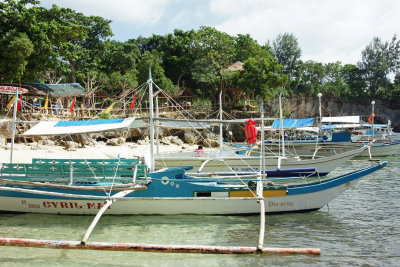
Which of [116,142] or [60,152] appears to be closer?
[60,152]

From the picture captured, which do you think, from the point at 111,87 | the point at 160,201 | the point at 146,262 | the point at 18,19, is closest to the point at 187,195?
the point at 160,201

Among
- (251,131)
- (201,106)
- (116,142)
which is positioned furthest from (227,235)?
(201,106)

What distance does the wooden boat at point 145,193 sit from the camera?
11.0m

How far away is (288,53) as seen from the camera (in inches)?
2239

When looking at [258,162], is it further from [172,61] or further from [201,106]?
[172,61]

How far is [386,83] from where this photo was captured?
56.4m

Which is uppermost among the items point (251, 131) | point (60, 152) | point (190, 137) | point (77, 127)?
point (77, 127)

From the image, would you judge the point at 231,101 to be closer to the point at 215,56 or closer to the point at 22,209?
the point at 215,56

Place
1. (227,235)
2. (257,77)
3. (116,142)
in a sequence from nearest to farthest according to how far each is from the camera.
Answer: (227,235) < (116,142) < (257,77)

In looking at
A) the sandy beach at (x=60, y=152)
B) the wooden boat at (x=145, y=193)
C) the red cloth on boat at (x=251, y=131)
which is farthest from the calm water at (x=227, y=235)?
the sandy beach at (x=60, y=152)

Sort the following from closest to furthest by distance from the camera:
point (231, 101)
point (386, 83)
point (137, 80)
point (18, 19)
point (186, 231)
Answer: point (186, 231), point (18, 19), point (137, 80), point (231, 101), point (386, 83)

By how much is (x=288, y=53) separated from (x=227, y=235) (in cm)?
5210

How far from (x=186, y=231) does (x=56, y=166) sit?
545 centimetres

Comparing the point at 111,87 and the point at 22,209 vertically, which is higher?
the point at 111,87
